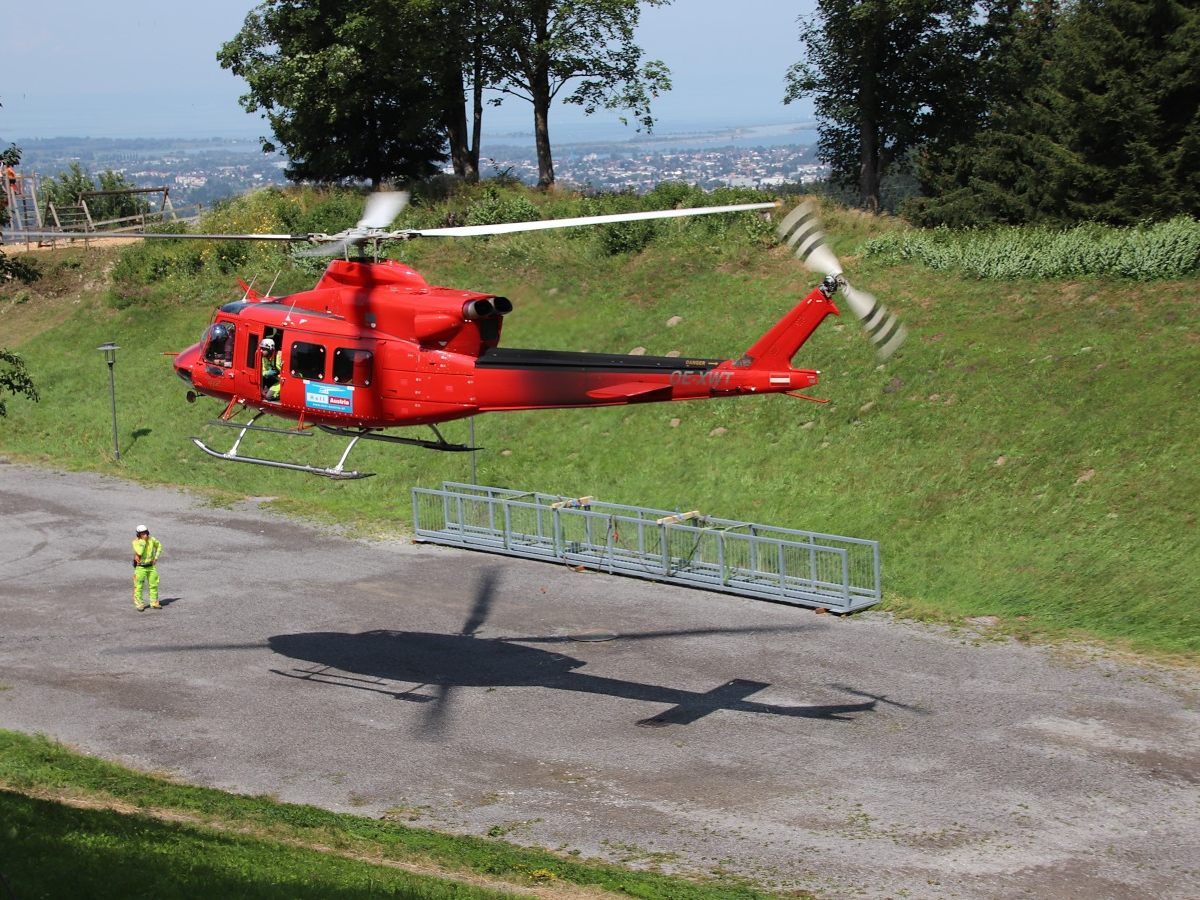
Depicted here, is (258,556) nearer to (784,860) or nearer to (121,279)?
(784,860)

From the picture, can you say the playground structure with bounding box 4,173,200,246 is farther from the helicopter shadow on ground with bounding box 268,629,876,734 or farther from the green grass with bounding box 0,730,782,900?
the green grass with bounding box 0,730,782,900

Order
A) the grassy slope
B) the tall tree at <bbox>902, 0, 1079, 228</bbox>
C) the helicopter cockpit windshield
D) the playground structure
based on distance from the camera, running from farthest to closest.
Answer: the playground structure → the tall tree at <bbox>902, 0, 1079, 228</bbox> → the grassy slope → the helicopter cockpit windshield

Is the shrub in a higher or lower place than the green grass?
higher

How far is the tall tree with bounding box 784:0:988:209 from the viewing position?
45.3 m

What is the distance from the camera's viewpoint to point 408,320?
64.1 ft

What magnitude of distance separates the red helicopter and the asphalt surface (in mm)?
4390

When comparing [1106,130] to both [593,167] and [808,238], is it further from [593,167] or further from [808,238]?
[593,167]

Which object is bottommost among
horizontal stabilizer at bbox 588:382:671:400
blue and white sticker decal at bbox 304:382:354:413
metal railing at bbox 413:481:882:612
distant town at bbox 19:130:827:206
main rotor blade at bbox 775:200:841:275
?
metal railing at bbox 413:481:882:612

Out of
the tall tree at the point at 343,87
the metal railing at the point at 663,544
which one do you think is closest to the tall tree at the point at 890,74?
the tall tree at the point at 343,87

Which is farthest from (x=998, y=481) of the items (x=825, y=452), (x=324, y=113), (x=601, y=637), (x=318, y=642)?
(x=324, y=113)

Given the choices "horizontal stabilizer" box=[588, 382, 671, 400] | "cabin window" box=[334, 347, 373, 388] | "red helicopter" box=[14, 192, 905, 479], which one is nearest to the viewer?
"red helicopter" box=[14, 192, 905, 479]

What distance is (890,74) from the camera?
46656 millimetres

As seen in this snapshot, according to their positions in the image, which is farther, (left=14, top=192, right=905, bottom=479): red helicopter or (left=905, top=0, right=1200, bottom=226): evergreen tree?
(left=905, top=0, right=1200, bottom=226): evergreen tree

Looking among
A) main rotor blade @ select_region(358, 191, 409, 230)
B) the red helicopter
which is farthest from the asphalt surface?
main rotor blade @ select_region(358, 191, 409, 230)
